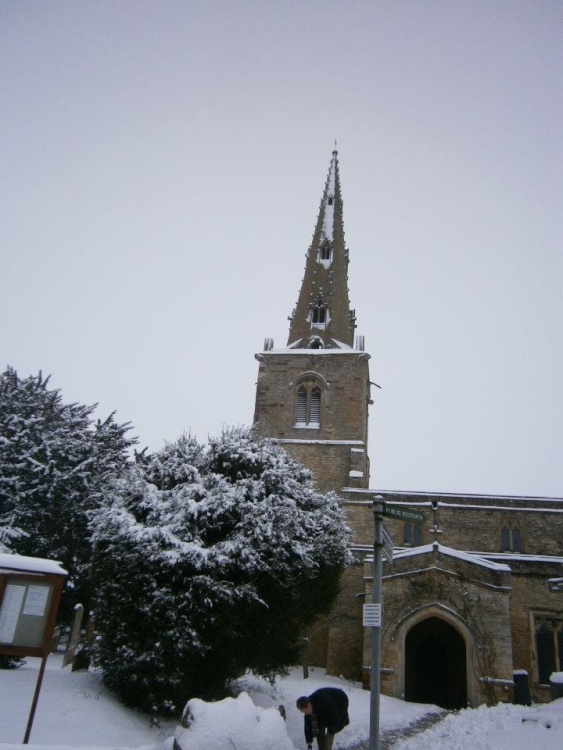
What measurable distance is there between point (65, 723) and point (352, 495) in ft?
61.3

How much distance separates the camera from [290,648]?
1351 cm

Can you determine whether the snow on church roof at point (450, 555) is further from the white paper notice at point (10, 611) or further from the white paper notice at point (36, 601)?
the white paper notice at point (10, 611)

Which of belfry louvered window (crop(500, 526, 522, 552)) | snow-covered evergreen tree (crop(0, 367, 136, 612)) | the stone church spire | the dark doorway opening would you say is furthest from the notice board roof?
the stone church spire

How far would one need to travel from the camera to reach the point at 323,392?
3002 cm

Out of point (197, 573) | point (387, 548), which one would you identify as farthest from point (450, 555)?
point (387, 548)

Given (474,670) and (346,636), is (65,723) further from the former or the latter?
(346,636)

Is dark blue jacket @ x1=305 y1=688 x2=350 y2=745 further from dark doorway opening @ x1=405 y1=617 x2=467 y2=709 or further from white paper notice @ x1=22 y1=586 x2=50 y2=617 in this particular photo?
dark doorway opening @ x1=405 y1=617 x2=467 y2=709

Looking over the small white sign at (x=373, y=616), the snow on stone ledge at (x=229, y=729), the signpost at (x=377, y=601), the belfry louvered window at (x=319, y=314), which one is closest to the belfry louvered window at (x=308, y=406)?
the belfry louvered window at (x=319, y=314)

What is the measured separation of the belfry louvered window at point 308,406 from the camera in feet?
96.9

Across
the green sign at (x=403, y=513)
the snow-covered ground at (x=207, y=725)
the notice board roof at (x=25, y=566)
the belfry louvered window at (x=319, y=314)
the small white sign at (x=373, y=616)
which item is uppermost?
the belfry louvered window at (x=319, y=314)

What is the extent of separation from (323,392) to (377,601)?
22.1 metres

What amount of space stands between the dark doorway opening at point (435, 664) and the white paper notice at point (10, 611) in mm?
16917

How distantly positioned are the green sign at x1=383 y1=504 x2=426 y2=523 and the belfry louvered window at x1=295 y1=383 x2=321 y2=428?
20.6 metres

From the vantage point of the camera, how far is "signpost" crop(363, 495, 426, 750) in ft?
24.7
